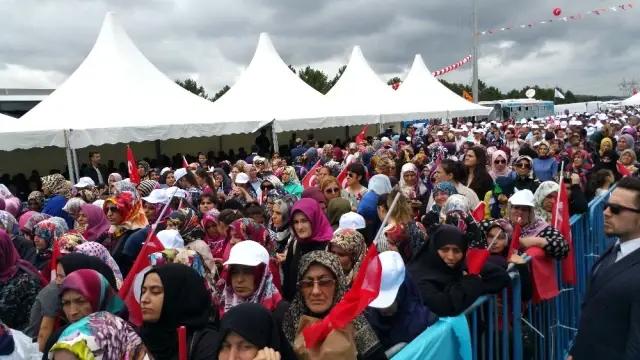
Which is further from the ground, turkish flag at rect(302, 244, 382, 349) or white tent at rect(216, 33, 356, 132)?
white tent at rect(216, 33, 356, 132)

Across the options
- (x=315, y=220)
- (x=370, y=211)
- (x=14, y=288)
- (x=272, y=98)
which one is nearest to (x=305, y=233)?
(x=315, y=220)

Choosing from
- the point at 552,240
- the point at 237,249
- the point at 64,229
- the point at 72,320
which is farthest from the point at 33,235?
the point at 552,240

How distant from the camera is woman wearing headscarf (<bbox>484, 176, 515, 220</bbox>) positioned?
227 inches

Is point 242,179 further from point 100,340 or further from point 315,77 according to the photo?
point 315,77

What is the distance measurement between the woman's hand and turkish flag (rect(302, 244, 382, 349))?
0.98ft

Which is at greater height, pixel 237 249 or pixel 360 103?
pixel 360 103

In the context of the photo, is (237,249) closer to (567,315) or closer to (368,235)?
(368,235)

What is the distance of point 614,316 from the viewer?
2484 mm

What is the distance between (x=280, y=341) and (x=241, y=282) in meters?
0.85

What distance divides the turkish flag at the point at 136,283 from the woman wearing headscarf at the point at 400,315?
131 centimetres

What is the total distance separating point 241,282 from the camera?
9.54ft

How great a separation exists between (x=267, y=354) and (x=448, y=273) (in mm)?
1406

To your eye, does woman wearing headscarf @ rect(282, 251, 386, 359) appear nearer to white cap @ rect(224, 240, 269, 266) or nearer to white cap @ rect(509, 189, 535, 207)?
white cap @ rect(224, 240, 269, 266)

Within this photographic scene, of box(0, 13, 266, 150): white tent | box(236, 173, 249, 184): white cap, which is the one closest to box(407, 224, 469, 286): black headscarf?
box(236, 173, 249, 184): white cap
